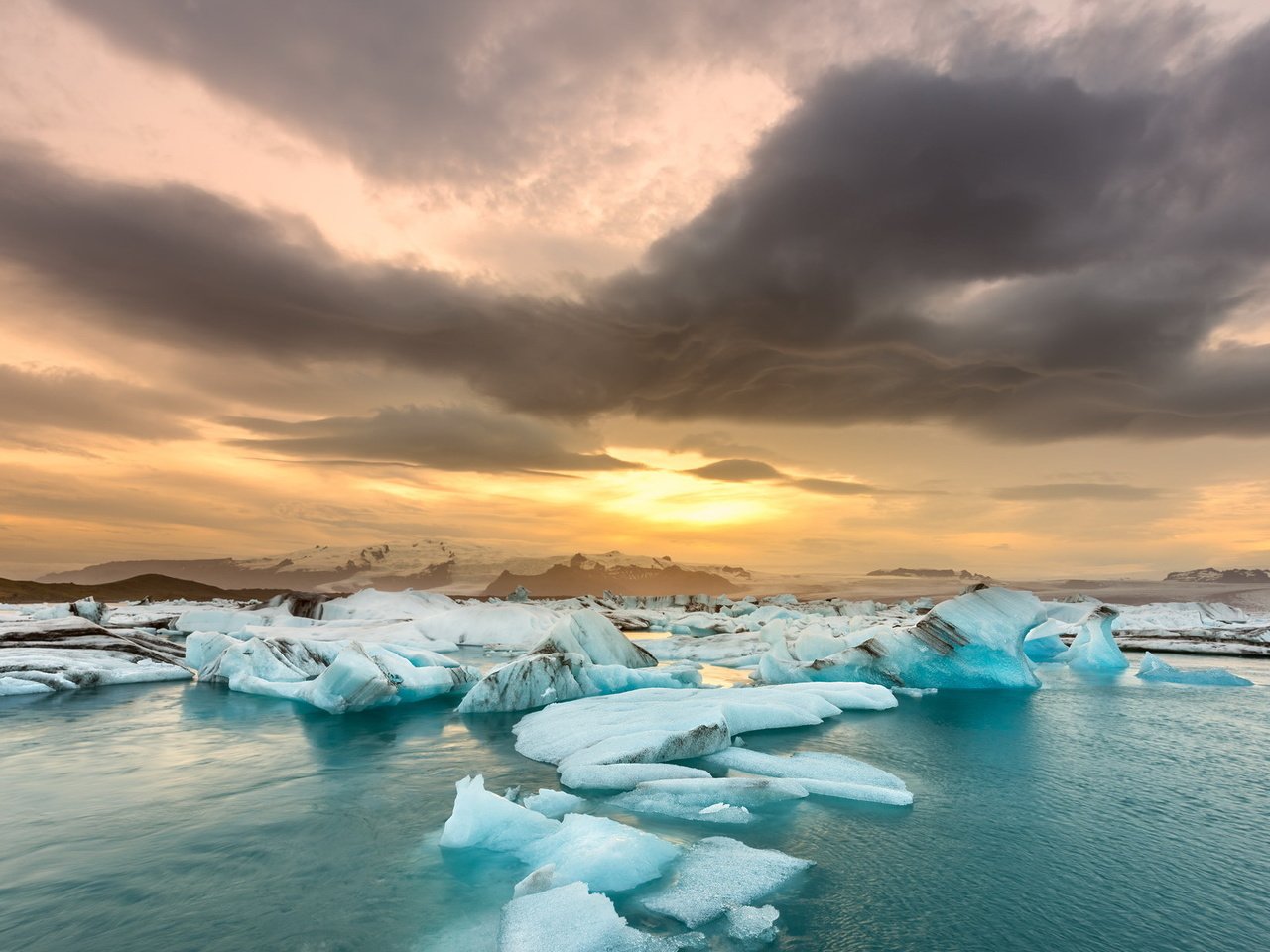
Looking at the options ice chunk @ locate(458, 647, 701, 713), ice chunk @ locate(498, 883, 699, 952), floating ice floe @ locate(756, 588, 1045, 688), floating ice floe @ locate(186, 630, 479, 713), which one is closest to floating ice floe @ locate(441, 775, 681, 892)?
ice chunk @ locate(498, 883, 699, 952)

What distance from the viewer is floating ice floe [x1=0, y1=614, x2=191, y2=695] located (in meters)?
18.5

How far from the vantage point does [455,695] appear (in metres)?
19.4

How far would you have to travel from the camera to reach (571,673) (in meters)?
16.9

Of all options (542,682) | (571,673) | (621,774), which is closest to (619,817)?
(621,774)

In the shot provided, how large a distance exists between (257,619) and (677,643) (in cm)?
2573

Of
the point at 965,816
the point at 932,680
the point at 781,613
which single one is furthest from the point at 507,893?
the point at 781,613

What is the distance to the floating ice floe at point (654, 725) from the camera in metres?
9.63

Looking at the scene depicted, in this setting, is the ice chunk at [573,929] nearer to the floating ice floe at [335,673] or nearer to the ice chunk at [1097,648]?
the floating ice floe at [335,673]

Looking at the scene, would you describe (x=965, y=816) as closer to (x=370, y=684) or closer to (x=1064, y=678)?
(x=370, y=684)

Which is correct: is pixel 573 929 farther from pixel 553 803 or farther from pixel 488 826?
pixel 553 803

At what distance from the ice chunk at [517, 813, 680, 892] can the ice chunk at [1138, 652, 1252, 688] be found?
79.1 ft

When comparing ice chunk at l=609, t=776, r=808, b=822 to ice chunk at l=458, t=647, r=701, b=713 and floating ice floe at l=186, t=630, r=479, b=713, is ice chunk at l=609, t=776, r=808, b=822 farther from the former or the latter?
floating ice floe at l=186, t=630, r=479, b=713

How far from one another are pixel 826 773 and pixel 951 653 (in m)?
12.5

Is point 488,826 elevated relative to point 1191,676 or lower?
elevated
